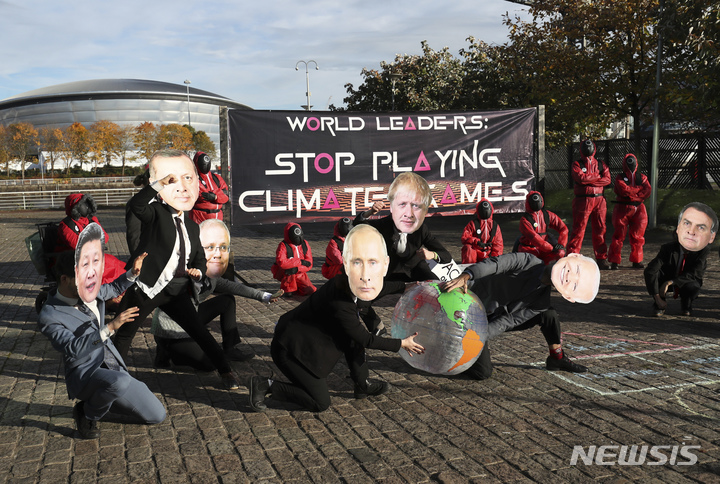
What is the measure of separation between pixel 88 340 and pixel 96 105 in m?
131

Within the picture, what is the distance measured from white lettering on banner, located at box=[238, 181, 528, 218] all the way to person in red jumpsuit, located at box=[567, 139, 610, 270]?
1.41 meters

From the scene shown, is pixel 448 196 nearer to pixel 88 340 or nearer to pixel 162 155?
pixel 162 155

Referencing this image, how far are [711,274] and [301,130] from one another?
774cm

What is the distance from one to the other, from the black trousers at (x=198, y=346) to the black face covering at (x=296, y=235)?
9.74ft

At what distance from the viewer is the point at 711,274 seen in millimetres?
10688

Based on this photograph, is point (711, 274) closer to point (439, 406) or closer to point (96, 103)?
point (439, 406)

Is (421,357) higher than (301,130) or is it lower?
lower

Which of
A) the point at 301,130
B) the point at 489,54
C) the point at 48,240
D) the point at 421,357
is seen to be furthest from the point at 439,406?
the point at 489,54

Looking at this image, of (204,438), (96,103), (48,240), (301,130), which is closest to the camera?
(204,438)

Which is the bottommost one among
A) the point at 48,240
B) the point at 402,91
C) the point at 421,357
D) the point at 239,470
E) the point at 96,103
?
the point at 239,470

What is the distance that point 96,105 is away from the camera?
402 feet

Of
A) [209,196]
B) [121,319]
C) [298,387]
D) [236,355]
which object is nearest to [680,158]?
[209,196]

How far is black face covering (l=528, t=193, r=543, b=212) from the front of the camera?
9070 mm

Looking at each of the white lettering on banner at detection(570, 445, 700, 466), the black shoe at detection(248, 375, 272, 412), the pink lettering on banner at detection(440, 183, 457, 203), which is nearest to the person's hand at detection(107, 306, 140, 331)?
the black shoe at detection(248, 375, 272, 412)
